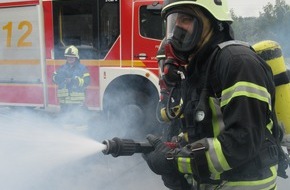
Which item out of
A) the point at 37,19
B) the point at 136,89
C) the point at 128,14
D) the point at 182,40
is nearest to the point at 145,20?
the point at 128,14

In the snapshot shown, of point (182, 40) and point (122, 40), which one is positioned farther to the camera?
point (122, 40)

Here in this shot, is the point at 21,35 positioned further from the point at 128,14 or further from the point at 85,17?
the point at 128,14

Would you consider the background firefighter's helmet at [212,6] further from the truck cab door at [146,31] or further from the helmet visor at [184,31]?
the truck cab door at [146,31]

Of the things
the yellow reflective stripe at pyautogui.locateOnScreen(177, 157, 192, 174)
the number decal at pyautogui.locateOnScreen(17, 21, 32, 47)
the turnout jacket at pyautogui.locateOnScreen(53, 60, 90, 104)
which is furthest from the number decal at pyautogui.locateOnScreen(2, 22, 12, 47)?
the yellow reflective stripe at pyautogui.locateOnScreen(177, 157, 192, 174)

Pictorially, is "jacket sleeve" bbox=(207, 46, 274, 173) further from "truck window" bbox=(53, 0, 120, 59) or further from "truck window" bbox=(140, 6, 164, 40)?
"truck window" bbox=(53, 0, 120, 59)

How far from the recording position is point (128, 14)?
608 centimetres

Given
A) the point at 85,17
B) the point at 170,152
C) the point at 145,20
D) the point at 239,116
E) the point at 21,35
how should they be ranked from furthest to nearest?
the point at 21,35, the point at 85,17, the point at 145,20, the point at 170,152, the point at 239,116

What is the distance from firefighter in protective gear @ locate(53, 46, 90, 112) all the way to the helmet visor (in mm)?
4617

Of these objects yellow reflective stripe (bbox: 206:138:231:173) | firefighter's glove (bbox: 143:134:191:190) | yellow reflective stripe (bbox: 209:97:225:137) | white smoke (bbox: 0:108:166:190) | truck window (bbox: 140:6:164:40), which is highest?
truck window (bbox: 140:6:164:40)

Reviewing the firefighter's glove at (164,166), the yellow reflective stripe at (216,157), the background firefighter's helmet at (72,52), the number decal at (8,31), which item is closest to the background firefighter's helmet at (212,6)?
the yellow reflective stripe at (216,157)

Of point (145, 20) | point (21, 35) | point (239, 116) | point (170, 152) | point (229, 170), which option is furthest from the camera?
point (21, 35)

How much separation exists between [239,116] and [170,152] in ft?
1.33

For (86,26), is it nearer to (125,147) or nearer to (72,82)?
(72,82)

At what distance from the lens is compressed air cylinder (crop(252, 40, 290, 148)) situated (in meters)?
1.78
